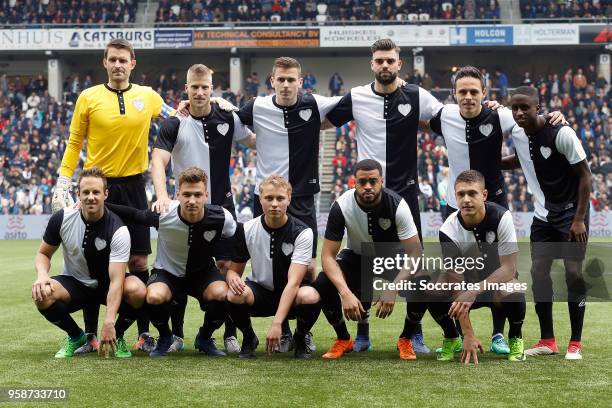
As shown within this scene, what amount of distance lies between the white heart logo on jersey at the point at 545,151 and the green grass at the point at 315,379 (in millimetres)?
1509

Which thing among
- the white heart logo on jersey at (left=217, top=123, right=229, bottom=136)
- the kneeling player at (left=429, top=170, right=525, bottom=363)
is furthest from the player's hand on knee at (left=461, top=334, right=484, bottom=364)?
the white heart logo on jersey at (left=217, top=123, right=229, bottom=136)

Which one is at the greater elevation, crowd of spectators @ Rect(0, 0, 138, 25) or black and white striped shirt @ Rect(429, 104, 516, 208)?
crowd of spectators @ Rect(0, 0, 138, 25)

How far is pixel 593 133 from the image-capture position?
1125 inches

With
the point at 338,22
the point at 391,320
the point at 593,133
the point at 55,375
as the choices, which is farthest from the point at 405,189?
the point at 338,22

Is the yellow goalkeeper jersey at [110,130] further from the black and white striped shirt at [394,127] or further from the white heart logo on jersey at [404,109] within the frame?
the white heart logo on jersey at [404,109]

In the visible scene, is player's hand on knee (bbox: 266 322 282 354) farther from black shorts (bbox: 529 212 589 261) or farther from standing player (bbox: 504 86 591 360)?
black shorts (bbox: 529 212 589 261)

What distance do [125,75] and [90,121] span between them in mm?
465

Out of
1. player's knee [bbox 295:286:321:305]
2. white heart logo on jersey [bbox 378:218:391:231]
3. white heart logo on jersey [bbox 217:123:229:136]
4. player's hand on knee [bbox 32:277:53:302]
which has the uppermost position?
white heart logo on jersey [bbox 217:123:229:136]

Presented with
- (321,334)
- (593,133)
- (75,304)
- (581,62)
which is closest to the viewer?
(75,304)

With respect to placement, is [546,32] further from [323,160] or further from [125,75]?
[125,75]

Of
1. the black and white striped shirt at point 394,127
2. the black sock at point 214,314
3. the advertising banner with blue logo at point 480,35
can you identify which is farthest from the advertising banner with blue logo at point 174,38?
the black sock at point 214,314

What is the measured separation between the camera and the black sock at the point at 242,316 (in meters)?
6.38

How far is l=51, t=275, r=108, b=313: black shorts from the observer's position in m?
6.50

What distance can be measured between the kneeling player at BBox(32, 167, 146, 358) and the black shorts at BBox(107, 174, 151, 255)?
0.43m
